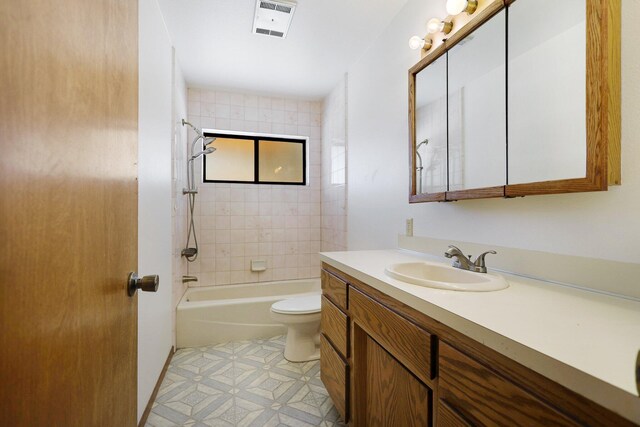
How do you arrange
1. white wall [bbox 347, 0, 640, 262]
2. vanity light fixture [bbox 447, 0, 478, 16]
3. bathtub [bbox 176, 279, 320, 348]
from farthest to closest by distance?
1. bathtub [bbox 176, 279, 320, 348]
2. vanity light fixture [bbox 447, 0, 478, 16]
3. white wall [bbox 347, 0, 640, 262]

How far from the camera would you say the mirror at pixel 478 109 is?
1.19 m

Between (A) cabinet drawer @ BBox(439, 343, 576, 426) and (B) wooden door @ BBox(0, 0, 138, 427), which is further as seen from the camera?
(A) cabinet drawer @ BBox(439, 343, 576, 426)

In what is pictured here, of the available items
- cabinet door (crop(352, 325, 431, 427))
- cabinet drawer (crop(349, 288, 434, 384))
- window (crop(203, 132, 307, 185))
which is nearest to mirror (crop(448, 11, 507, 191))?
cabinet drawer (crop(349, 288, 434, 384))

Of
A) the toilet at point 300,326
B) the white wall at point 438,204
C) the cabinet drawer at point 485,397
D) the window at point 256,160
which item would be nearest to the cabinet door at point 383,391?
the cabinet drawer at point 485,397

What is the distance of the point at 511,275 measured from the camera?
1148 millimetres

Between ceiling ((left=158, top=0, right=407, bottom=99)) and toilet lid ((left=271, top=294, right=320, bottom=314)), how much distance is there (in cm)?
206

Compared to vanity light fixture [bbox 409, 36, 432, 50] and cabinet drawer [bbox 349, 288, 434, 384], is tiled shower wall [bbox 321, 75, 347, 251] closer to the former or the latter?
vanity light fixture [bbox 409, 36, 432, 50]

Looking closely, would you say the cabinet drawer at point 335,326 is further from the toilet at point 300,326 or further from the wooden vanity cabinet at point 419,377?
the toilet at point 300,326

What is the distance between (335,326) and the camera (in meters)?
1.54

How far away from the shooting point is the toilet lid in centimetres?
220

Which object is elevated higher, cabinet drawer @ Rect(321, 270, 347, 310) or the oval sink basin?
the oval sink basin

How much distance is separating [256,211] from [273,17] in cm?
191

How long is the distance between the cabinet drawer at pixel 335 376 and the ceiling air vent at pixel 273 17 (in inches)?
81.6

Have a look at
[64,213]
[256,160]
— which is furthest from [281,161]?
[64,213]
